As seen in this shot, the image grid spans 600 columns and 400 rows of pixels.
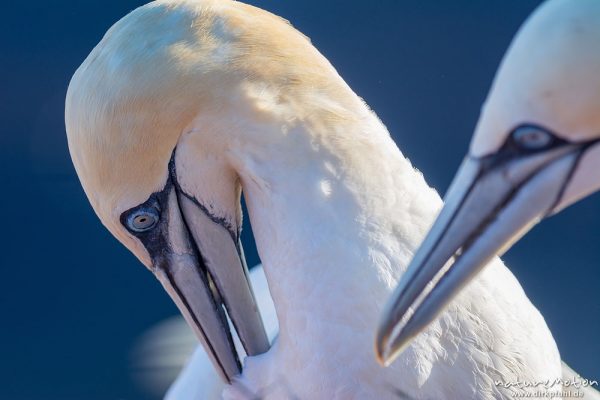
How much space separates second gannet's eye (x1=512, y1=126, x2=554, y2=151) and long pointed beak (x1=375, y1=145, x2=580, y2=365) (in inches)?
0.6

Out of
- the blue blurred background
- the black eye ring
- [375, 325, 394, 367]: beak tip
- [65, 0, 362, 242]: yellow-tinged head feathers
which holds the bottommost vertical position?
the blue blurred background

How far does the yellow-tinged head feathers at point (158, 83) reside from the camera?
48.5 inches

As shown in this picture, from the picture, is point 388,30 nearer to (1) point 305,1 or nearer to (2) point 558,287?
(1) point 305,1

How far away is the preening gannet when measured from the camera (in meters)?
1.23

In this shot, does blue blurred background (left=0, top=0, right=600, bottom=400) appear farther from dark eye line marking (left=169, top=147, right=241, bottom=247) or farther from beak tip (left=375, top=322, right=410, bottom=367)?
beak tip (left=375, top=322, right=410, bottom=367)

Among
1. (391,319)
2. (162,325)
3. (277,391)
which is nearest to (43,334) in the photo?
(162,325)

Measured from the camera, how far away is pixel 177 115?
1.26m

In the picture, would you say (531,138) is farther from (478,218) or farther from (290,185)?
(290,185)

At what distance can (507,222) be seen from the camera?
3.13ft

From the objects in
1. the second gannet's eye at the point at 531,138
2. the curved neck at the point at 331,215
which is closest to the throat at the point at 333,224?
the curved neck at the point at 331,215

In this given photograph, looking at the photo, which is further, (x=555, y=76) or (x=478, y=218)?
(x=478, y=218)

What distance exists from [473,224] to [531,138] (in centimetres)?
12

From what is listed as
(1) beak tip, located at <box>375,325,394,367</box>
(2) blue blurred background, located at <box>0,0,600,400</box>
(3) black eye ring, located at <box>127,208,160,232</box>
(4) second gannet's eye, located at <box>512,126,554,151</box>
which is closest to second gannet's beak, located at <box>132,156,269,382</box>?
(3) black eye ring, located at <box>127,208,160,232</box>

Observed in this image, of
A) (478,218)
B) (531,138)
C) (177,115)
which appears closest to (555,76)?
(531,138)
